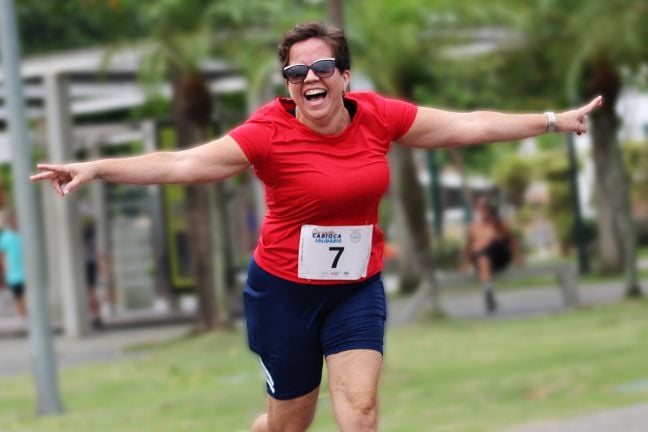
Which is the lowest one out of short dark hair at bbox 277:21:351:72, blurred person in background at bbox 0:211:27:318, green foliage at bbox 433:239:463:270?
green foliage at bbox 433:239:463:270

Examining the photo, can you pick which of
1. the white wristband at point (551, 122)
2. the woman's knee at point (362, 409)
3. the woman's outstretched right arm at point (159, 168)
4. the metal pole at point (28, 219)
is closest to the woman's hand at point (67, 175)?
the woman's outstretched right arm at point (159, 168)

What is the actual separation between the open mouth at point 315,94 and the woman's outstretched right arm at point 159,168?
34 centimetres

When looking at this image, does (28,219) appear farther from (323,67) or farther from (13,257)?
(13,257)

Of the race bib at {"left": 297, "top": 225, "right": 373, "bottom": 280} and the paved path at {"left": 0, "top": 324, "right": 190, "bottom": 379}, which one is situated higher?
the race bib at {"left": 297, "top": 225, "right": 373, "bottom": 280}

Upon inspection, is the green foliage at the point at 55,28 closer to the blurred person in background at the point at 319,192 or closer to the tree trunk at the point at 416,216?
the tree trunk at the point at 416,216

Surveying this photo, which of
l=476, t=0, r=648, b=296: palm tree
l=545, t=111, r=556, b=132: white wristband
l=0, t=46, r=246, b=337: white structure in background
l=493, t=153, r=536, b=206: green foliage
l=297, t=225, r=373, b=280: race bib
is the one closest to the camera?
l=297, t=225, r=373, b=280: race bib

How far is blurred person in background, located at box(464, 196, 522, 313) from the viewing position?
20.7 metres

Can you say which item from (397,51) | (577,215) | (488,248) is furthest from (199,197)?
(577,215)

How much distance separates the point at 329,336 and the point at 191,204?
14.4 meters

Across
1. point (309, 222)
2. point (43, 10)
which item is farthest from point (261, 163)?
point (43, 10)

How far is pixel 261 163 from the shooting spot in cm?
629

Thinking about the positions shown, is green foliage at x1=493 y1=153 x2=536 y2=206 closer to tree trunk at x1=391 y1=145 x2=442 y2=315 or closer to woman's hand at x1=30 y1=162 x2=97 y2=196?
tree trunk at x1=391 y1=145 x2=442 y2=315

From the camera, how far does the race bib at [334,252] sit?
6418mm

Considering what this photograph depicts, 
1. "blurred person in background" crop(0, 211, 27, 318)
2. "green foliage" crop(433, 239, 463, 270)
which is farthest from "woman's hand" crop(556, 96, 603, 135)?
"green foliage" crop(433, 239, 463, 270)
